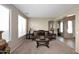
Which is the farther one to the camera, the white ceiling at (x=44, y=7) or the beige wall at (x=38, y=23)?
the beige wall at (x=38, y=23)

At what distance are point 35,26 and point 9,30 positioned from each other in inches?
279

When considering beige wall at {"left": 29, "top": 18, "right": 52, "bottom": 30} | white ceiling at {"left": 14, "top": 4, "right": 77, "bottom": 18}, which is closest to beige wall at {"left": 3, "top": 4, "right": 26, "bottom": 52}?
white ceiling at {"left": 14, "top": 4, "right": 77, "bottom": 18}

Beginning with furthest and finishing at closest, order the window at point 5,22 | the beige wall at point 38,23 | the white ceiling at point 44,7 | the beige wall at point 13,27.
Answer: the beige wall at point 38,23
the white ceiling at point 44,7
the beige wall at point 13,27
the window at point 5,22

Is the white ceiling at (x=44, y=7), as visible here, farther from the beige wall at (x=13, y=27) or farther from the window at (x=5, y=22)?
the window at (x=5, y=22)

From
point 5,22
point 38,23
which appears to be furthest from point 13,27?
point 38,23

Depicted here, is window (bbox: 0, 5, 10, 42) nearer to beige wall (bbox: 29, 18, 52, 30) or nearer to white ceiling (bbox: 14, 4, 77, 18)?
white ceiling (bbox: 14, 4, 77, 18)

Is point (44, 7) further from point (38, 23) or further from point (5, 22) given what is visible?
point (38, 23)

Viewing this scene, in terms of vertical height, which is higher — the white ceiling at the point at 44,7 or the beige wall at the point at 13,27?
the white ceiling at the point at 44,7

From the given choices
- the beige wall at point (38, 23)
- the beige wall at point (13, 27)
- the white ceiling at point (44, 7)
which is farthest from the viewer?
the beige wall at point (38, 23)

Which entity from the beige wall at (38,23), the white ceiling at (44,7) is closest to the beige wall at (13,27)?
the white ceiling at (44,7)

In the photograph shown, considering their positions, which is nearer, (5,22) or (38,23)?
(5,22)
